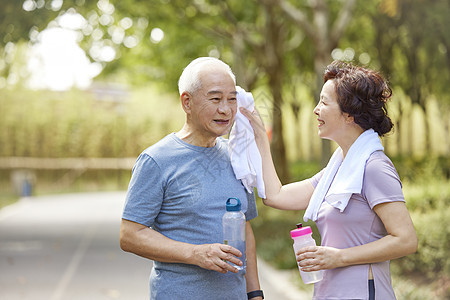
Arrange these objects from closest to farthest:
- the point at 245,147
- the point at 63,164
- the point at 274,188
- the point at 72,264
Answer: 1. the point at 245,147
2. the point at 274,188
3. the point at 72,264
4. the point at 63,164

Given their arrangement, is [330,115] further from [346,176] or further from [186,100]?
[186,100]

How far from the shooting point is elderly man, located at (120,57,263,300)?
3098 mm

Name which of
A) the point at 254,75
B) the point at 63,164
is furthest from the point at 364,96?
the point at 63,164

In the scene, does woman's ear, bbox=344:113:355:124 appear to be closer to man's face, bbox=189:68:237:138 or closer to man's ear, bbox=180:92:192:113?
man's face, bbox=189:68:237:138

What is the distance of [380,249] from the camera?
9.69ft

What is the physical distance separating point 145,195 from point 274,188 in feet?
2.44

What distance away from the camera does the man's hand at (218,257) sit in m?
2.97

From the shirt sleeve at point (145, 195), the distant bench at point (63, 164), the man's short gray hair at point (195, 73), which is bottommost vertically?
the shirt sleeve at point (145, 195)

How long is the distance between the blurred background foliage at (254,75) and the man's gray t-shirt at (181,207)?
63 cm

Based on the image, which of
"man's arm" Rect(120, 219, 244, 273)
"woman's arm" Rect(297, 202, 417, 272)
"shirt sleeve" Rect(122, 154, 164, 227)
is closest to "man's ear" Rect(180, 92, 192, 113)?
"shirt sleeve" Rect(122, 154, 164, 227)

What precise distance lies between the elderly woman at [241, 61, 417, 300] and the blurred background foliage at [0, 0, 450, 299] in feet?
1.91

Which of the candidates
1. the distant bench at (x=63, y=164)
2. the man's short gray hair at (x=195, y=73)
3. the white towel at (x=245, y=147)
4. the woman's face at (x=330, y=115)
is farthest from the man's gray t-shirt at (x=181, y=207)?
the distant bench at (x=63, y=164)

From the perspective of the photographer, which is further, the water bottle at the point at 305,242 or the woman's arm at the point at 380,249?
the water bottle at the point at 305,242

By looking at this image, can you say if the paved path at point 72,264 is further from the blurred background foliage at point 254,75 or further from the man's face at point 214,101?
the man's face at point 214,101
